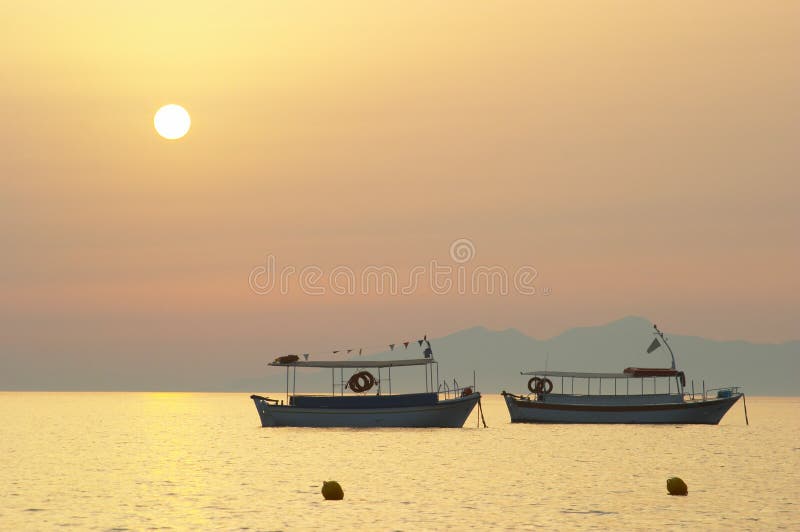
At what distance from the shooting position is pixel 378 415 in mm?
103375

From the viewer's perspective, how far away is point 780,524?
158ft

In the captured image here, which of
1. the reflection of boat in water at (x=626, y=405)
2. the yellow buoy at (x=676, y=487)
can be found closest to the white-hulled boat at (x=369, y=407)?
the reflection of boat in water at (x=626, y=405)

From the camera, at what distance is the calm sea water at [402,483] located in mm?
49062

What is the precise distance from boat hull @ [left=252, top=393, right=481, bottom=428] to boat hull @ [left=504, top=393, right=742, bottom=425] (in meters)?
18.4

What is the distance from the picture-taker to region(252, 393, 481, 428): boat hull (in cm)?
10319

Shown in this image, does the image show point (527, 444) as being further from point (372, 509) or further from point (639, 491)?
point (372, 509)

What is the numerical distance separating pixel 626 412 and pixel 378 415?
30693 mm

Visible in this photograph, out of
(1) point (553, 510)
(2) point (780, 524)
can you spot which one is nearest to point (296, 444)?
(1) point (553, 510)

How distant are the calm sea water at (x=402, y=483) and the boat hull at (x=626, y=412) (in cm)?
398

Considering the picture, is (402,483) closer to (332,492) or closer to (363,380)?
(332,492)

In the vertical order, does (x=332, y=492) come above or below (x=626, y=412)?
below

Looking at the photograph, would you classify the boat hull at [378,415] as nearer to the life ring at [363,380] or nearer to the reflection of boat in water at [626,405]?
the life ring at [363,380]

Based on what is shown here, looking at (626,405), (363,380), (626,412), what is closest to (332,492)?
(363,380)

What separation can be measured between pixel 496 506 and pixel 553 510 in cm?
295
